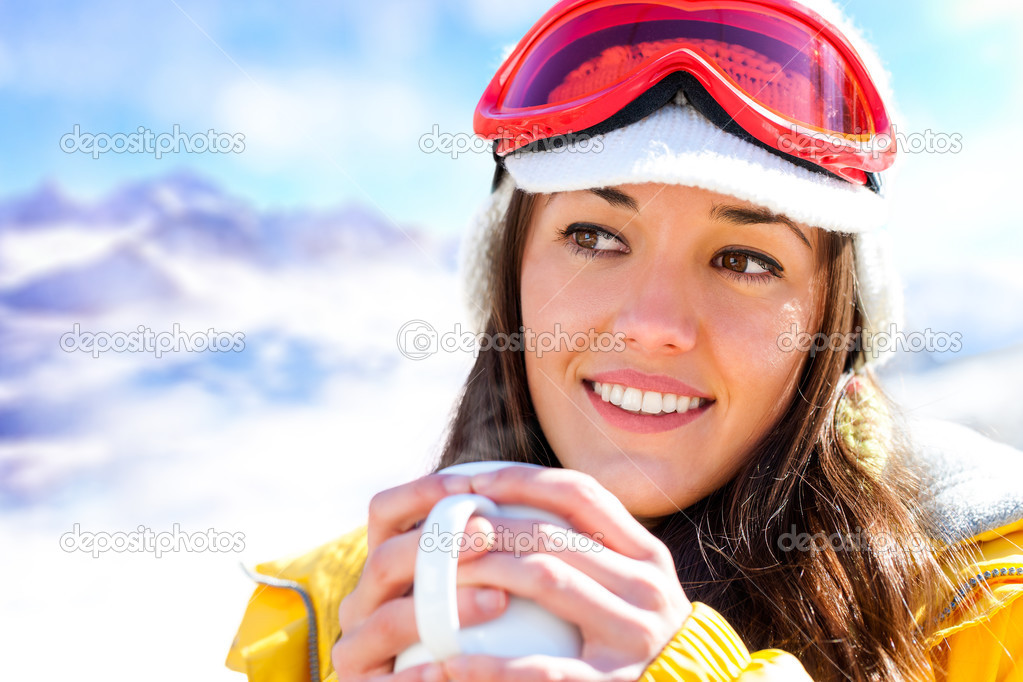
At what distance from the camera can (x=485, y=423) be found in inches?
77.9

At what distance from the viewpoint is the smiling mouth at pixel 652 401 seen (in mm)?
1503

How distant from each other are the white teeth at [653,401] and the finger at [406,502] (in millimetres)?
566

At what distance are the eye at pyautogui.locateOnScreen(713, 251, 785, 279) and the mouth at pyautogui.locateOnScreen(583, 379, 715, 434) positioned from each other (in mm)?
264

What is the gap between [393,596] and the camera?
3.40ft

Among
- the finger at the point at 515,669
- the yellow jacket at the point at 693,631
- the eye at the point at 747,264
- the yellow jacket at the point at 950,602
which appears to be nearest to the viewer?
the finger at the point at 515,669

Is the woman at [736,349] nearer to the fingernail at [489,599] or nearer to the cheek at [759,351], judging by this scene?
the cheek at [759,351]

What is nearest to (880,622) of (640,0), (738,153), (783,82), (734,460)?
(734,460)

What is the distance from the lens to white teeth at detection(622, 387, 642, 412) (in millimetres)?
1511

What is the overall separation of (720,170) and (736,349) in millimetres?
334

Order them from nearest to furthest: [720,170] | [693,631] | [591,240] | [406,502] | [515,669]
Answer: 1. [515,669]
2. [693,631]
3. [406,502]
4. [720,170]
5. [591,240]

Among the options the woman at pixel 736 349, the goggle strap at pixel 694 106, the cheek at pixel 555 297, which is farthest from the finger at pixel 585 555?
the goggle strap at pixel 694 106

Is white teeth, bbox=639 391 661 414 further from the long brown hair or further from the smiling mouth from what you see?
the long brown hair

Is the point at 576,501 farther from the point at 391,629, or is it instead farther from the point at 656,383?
the point at 656,383

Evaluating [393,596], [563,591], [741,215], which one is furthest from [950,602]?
[393,596]
